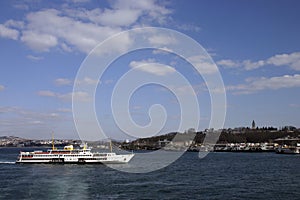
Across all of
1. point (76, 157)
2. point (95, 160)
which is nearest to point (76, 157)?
point (76, 157)

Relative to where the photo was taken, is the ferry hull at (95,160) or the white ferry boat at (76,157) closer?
the ferry hull at (95,160)

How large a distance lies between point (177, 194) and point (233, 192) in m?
3.03

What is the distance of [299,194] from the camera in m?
18.6

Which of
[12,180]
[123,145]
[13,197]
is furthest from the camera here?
[123,145]

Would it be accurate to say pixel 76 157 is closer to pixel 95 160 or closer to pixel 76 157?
pixel 76 157

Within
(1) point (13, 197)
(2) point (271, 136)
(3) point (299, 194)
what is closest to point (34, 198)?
(1) point (13, 197)

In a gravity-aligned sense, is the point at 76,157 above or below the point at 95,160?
above

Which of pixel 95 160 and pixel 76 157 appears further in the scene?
pixel 76 157

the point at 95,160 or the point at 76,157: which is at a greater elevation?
the point at 76,157

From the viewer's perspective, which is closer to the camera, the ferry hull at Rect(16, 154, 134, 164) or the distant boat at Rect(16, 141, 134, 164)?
the ferry hull at Rect(16, 154, 134, 164)

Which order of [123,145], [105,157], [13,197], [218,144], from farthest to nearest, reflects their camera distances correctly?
[123,145] < [218,144] < [105,157] < [13,197]

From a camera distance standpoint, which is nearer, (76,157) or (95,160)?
(95,160)

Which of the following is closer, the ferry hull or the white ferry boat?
the ferry hull

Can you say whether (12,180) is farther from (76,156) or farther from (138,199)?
(76,156)
